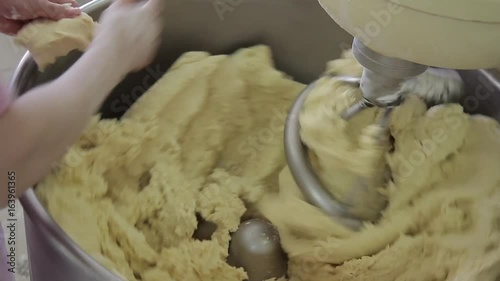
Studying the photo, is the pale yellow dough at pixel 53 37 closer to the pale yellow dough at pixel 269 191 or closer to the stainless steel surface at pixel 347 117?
the pale yellow dough at pixel 269 191

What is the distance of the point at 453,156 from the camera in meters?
0.61

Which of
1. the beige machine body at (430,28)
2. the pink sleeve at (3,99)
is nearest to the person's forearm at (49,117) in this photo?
the pink sleeve at (3,99)

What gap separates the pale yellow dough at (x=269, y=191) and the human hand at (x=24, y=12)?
12 cm

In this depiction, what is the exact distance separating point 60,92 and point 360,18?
0.69ft

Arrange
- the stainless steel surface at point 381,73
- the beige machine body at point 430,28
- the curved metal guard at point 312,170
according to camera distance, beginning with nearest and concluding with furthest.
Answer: the beige machine body at point 430,28
the stainless steel surface at point 381,73
the curved metal guard at point 312,170

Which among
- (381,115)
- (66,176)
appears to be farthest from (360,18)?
(66,176)

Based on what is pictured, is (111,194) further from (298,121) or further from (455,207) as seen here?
(455,207)

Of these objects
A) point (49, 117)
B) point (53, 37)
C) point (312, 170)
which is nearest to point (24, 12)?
point (53, 37)

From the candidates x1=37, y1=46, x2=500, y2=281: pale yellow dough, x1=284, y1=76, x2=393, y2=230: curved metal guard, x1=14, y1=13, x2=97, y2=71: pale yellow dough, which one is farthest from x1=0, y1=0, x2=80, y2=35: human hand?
x1=284, y1=76, x2=393, y2=230: curved metal guard

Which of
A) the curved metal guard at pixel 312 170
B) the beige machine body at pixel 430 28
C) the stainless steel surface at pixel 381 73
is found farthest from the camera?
the curved metal guard at pixel 312 170

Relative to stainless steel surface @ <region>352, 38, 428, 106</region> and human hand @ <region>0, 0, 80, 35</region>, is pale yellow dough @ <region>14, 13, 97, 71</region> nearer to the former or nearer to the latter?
human hand @ <region>0, 0, 80, 35</region>

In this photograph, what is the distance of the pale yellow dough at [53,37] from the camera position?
539 millimetres

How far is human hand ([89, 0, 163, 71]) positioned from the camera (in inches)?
19.6

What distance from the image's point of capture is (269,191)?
2.32 feet
